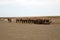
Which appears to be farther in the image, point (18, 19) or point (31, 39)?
point (18, 19)

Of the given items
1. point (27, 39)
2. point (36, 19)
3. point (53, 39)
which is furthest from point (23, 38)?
point (36, 19)

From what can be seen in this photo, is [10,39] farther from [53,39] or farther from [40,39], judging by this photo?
[53,39]

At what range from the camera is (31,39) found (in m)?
3.44

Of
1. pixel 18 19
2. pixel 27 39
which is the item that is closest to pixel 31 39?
pixel 27 39

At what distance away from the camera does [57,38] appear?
350cm

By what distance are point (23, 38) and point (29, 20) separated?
146 inches

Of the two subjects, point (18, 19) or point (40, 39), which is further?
point (18, 19)

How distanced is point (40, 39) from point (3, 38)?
0.76 m

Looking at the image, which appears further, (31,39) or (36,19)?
(36,19)

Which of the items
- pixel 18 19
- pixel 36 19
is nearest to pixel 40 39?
pixel 36 19

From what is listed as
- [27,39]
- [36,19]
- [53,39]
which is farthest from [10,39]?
[36,19]

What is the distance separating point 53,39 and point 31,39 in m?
0.45

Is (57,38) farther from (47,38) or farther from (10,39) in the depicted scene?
(10,39)

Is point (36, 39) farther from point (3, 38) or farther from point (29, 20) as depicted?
point (29, 20)
